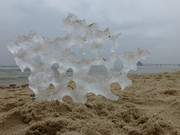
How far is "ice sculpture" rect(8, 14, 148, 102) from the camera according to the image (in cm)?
295

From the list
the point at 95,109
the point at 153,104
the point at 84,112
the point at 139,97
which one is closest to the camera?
the point at 84,112

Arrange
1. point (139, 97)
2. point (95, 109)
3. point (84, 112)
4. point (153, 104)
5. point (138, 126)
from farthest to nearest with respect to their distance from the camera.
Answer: point (139, 97)
point (153, 104)
point (95, 109)
point (84, 112)
point (138, 126)

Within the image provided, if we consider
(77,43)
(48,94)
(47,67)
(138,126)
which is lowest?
(138,126)

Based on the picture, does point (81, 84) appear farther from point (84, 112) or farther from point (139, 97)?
point (139, 97)

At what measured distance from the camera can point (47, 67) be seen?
2.97m

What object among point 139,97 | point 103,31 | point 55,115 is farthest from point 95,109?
point 139,97

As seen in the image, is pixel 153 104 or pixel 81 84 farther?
pixel 153 104

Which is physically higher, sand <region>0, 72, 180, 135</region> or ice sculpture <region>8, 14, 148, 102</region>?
ice sculpture <region>8, 14, 148, 102</region>

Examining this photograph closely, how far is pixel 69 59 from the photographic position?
295 centimetres

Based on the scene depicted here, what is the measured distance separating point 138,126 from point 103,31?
0.85 m

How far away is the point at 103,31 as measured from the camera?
2965 mm

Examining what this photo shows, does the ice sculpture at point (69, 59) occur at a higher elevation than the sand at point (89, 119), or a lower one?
higher

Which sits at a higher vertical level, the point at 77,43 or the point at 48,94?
the point at 77,43

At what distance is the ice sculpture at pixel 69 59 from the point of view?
116 inches
